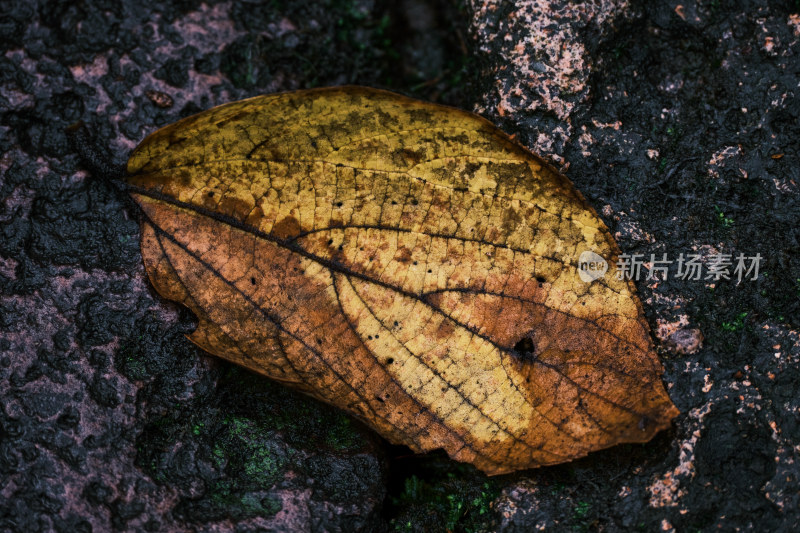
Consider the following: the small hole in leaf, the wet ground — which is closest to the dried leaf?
the small hole in leaf

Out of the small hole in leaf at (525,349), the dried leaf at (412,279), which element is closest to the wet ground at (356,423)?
the dried leaf at (412,279)

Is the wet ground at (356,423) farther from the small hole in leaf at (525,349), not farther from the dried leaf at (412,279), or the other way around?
the small hole in leaf at (525,349)

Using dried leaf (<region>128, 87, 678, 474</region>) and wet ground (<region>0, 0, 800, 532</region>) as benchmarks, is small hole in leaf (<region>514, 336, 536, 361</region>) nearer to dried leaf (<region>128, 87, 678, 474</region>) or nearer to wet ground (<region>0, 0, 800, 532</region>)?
dried leaf (<region>128, 87, 678, 474</region>)

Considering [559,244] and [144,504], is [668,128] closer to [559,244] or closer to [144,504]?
[559,244]

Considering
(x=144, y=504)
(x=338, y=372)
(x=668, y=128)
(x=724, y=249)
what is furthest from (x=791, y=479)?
(x=144, y=504)

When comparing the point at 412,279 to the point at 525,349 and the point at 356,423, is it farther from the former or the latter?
the point at 356,423
